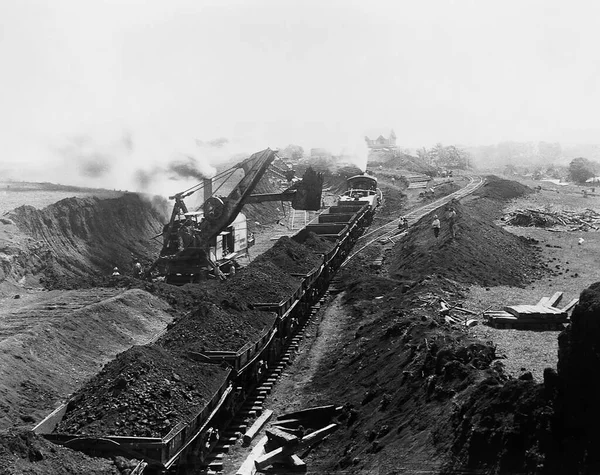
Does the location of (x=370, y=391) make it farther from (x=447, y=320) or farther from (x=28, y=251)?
(x=28, y=251)

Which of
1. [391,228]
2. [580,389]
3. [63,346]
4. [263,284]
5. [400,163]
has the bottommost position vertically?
[400,163]

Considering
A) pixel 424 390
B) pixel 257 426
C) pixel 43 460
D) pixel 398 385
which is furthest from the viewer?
pixel 257 426

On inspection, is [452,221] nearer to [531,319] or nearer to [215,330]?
[531,319]

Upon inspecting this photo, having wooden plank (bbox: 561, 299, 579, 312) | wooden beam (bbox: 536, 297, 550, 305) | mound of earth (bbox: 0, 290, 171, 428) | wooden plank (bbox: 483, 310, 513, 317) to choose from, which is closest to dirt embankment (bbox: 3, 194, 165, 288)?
mound of earth (bbox: 0, 290, 171, 428)

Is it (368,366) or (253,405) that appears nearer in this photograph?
(253,405)

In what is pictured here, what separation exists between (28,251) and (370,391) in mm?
18633

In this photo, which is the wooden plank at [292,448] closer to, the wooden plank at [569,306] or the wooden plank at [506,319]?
the wooden plank at [506,319]

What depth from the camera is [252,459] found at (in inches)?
558

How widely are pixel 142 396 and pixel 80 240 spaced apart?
22.6 meters

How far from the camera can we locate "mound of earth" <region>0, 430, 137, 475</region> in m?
10.2

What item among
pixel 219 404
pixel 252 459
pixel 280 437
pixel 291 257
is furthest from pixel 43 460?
pixel 291 257

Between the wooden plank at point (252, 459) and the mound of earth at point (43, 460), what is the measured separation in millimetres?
2684

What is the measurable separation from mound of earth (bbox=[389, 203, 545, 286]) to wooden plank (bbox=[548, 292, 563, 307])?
324 cm

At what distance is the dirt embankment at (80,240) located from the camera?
2991cm
